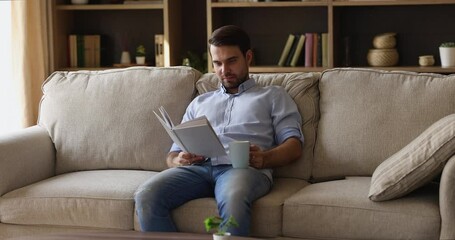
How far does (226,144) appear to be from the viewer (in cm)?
318

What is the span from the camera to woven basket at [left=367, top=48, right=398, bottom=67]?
15.2ft

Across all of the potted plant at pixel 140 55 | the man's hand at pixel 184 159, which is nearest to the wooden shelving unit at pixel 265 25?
the potted plant at pixel 140 55

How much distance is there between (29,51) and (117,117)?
1.49 meters

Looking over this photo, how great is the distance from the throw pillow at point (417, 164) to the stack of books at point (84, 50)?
2.79m

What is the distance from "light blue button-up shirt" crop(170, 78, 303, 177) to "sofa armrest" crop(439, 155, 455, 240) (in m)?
0.70

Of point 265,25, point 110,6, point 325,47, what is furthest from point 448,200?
point 110,6

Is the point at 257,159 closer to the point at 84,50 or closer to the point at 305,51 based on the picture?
the point at 305,51

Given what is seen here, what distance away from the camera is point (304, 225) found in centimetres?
281

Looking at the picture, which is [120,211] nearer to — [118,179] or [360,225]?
[118,179]

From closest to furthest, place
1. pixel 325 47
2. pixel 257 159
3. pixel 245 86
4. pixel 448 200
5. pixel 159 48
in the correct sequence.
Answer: pixel 448 200 < pixel 257 159 < pixel 245 86 < pixel 325 47 < pixel 159 48

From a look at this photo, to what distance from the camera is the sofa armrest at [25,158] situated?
321cm

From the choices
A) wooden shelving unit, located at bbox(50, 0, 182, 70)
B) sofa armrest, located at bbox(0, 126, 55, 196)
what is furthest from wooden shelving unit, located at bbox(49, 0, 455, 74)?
sofa armrest, located at bbox(0, 126, 55, 196)

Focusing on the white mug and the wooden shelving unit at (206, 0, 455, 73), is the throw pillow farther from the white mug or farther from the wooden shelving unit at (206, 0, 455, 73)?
the wooden shelving unit at (206, 0, 455, 73)

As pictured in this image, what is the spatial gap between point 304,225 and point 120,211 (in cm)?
70
